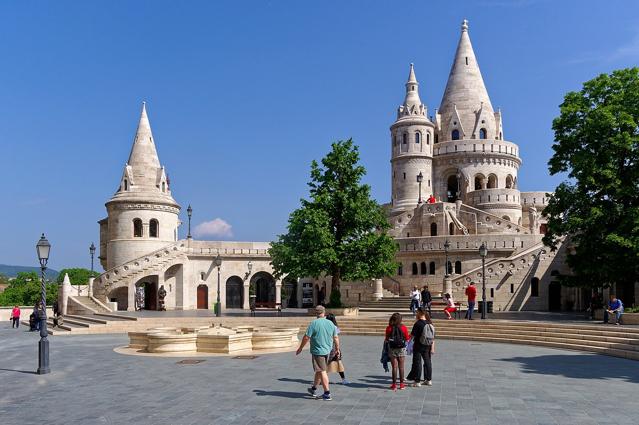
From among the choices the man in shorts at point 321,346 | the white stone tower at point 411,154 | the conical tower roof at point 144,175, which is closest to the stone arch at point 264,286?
the conical tower roof at point 144,175

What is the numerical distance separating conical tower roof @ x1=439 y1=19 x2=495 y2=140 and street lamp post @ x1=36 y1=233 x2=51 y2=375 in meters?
53.3

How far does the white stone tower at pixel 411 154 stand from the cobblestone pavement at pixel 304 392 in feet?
146

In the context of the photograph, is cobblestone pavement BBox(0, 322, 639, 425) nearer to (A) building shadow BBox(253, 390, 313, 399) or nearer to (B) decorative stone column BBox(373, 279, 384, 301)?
(A) building shadow BBox(253, 390, 313, 399)

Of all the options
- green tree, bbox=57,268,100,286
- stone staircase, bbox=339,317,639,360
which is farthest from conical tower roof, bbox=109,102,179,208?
green tree, bbox=57,268,100,286

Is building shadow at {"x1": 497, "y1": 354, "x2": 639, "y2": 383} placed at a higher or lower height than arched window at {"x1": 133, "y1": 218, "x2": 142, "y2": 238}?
lower

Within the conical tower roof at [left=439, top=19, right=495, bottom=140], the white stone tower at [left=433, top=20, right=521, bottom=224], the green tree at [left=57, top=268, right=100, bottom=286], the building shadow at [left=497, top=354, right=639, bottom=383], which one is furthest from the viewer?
the green tree at [left=57, top=268, right=100, bottom=286]

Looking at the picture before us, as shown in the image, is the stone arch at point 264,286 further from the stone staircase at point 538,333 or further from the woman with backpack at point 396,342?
the woman with backpack at point 396,342

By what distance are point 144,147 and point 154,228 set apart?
6503 millimetres

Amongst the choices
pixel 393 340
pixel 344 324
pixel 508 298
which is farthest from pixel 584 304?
pixel 393 340

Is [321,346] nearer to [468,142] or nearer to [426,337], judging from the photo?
Result: [426,337]

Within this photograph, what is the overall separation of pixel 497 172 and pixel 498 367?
49.2m

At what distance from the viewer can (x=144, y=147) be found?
50562mm

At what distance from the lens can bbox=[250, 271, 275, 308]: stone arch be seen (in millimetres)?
53391

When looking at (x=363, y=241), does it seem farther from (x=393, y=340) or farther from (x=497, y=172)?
(x=497, y=172)
